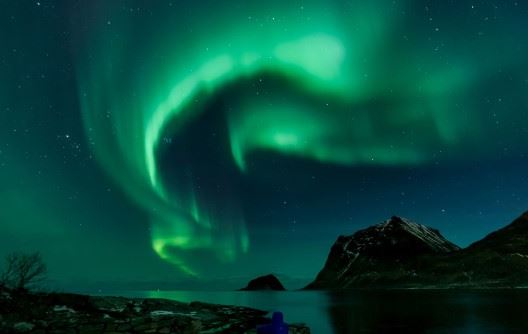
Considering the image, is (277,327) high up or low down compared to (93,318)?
down

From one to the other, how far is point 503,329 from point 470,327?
4.39 metres

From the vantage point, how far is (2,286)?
93.6 feet

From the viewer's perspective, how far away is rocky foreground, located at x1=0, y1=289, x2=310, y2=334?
2519 centimetres

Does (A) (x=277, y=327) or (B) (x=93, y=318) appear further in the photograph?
(B) (x=93, y=318)

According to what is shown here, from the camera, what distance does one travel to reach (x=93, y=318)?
2806cm

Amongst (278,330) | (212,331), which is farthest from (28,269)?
(278,330)

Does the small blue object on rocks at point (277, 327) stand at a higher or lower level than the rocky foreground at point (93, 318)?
lower

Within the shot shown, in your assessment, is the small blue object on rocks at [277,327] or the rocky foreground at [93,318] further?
the rocky foreground at [93,318]

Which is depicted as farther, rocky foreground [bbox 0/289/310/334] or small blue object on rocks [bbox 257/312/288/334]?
rocky foreground [bbox 0/289/310/334]

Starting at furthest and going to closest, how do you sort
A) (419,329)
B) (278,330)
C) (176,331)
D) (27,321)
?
(419,329) < (176,331) < (27,321) < (278,330)

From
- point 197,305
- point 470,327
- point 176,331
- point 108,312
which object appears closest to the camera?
point 176,331

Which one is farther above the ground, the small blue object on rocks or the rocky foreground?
the rocky foreground

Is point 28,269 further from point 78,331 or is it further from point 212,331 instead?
point 212,331

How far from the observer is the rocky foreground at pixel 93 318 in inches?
992
